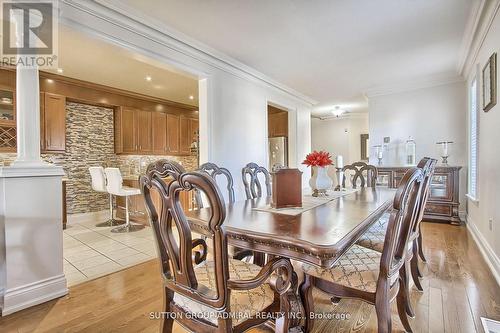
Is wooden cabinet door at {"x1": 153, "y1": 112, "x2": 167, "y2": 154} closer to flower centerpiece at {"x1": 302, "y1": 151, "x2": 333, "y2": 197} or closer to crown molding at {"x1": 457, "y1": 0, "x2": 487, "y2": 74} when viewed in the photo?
flower centerpiece at {"x1": 302, "y1": 151, "x2": 333, "y2": 197}

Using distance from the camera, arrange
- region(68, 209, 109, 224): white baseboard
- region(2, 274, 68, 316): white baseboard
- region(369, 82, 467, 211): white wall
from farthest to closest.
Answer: region(68, 209, 109, 224): white baseboard → region(369, 82, 467, 211): white wall → region(2, 274, 68, 316): white baseboard

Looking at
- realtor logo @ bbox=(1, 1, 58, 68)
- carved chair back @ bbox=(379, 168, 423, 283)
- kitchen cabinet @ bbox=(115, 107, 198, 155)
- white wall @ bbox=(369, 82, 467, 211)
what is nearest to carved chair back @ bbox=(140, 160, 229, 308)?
carved chair back @ bbox=(379, 168, 423, 283)

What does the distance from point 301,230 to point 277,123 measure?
5.03m

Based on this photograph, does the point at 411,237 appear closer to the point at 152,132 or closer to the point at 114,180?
the point at 114,180

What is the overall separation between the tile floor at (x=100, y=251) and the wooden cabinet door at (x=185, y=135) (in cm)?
246

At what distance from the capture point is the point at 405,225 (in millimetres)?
1378

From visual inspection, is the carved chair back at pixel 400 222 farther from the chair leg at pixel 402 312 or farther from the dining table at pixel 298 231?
the chair leg at pixel 402 312

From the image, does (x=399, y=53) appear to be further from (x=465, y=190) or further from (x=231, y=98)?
(x=465, y=190)

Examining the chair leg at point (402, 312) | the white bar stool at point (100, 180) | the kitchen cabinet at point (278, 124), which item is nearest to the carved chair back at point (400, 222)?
the chair leg at point (402, 312)

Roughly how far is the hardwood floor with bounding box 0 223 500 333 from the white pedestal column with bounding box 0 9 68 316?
164mm

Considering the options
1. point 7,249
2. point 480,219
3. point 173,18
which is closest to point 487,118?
point 480,219

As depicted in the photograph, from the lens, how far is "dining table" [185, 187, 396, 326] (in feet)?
3.43

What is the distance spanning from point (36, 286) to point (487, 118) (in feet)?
15.1

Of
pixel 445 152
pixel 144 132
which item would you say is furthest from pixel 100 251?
pixel 445 152
